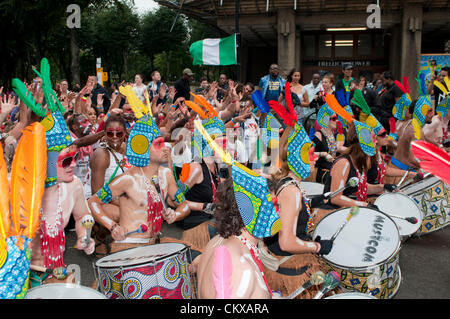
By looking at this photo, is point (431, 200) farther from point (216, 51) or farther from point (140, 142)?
point (216, 51)

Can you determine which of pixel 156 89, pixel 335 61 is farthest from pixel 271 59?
pixel 156 89

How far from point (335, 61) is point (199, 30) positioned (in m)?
26.5

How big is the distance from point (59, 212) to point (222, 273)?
1725mm

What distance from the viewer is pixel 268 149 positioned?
292 inches

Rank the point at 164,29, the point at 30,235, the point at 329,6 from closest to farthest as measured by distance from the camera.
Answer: the point at 30,235
the point at 329,6
the point at 164,29

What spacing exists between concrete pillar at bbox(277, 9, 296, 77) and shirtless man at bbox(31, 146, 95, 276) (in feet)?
50.5

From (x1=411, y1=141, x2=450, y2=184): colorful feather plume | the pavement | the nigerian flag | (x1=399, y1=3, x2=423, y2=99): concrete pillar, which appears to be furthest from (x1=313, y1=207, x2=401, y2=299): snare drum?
(x1=399, y1=3, x2=423, y2=99): concrete pillar

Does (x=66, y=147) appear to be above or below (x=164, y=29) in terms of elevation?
below

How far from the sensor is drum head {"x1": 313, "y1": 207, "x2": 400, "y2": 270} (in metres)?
3.55

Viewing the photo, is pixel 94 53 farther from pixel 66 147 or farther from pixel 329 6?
pixel 66 147

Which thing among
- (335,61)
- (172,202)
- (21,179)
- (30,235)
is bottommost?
(172,202)

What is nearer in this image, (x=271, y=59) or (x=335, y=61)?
(x=335, y=61)

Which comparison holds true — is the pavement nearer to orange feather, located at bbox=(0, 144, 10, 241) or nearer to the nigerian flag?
orange feather, located at bbox=(0, 144, 10, 241)

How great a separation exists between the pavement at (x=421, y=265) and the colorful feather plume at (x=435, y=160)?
2.65 m
